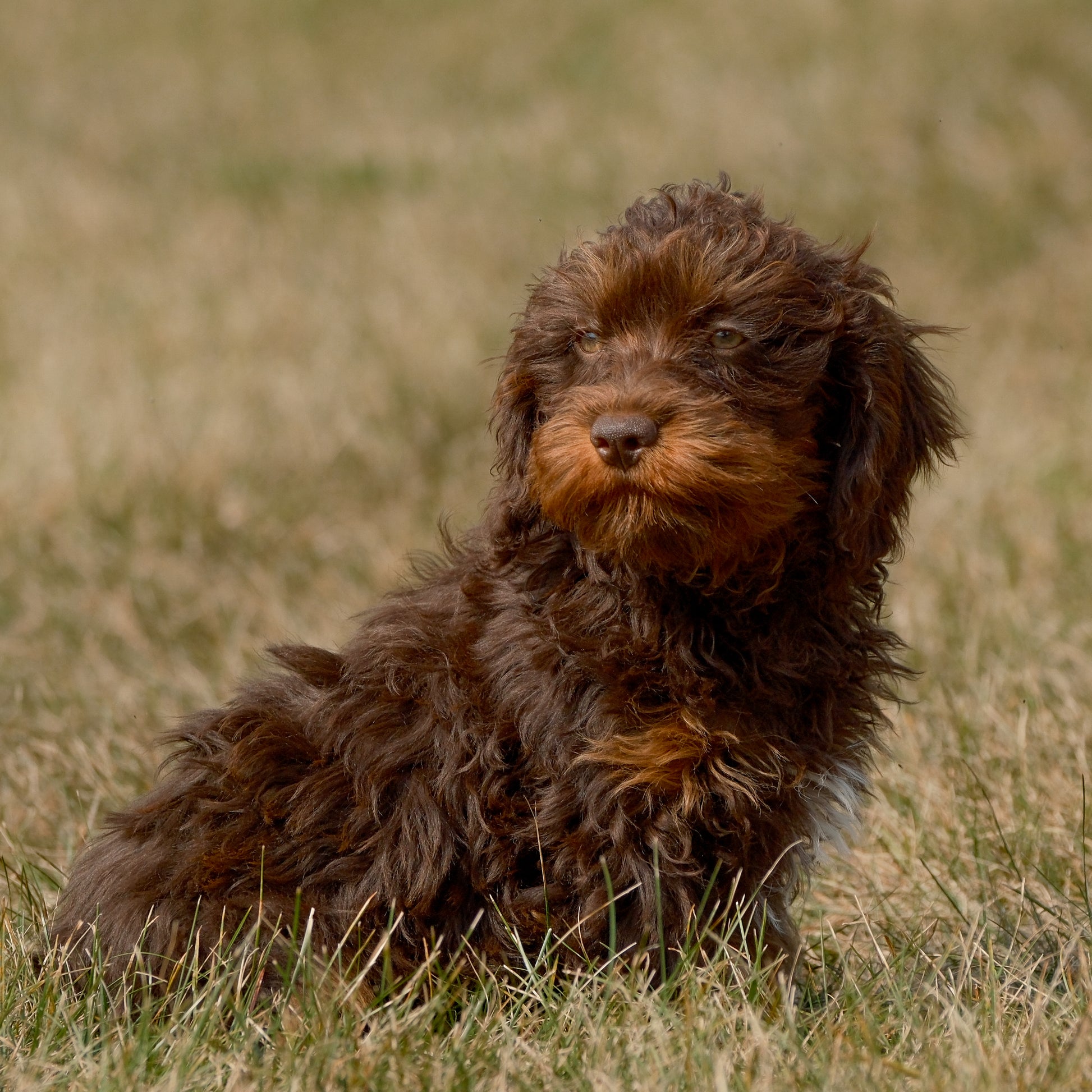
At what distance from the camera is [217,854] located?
10.9ft

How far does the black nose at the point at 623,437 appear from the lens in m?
3.11

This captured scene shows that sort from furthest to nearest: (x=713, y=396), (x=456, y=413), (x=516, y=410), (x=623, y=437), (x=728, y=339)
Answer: (x=456, y=413)
(x=516, y=410)
(x=728, y=339)
(x=713, y=396)
(x=623, y=437)

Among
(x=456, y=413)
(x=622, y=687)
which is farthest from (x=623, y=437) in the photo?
(x=456, y=413)

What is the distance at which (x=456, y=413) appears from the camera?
9695 mm

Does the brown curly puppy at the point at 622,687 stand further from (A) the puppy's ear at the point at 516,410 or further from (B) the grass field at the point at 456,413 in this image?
(B) the grass field at the point at 456,413

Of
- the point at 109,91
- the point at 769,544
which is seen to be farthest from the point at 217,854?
the point at 109,91

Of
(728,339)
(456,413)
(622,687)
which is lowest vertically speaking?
(456,413)

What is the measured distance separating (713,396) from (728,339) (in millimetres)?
186

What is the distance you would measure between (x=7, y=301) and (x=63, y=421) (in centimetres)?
322

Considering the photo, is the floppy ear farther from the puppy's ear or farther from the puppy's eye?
the puppy's ear

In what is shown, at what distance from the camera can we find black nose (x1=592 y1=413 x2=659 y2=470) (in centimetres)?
311

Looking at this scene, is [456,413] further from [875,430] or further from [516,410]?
[875,430]

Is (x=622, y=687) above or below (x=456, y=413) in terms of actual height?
above

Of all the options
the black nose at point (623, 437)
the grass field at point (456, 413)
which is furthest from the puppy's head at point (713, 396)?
the grass field at point (456, 413)
